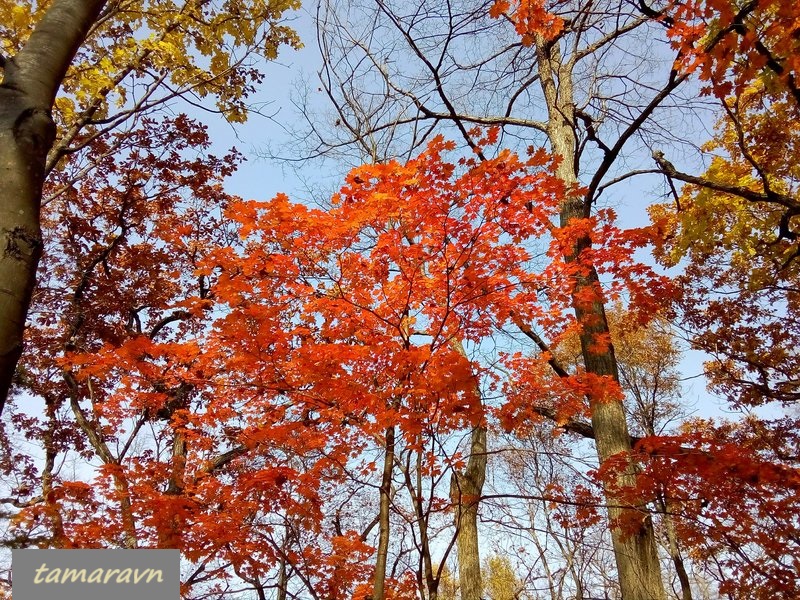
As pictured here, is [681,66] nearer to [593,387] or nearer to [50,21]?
[593,387]

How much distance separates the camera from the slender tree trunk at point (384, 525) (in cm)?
426

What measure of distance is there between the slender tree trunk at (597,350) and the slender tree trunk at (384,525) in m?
1.90

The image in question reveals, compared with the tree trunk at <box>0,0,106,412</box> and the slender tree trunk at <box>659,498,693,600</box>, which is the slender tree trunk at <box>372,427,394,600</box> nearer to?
the tree trunk at <box>0,0,106,412</box>

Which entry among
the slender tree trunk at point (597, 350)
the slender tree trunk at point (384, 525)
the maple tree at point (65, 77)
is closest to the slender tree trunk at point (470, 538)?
the slender tree trunk at point (597, 350)

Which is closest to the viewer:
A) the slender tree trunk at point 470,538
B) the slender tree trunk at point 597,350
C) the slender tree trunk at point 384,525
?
the slender tree trunk at point 384,525

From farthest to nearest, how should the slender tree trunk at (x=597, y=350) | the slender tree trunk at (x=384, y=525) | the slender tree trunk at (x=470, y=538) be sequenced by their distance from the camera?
the slender tree trunk at (x=470, y=538) → the slender tree trunk at (x=597, y=350) → the slender tree trunk at (x=384, y=525)

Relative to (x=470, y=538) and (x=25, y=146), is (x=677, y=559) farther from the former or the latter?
(x=25, y=146)

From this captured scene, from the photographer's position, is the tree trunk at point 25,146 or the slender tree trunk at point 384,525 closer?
the tree trunk at point 25,146

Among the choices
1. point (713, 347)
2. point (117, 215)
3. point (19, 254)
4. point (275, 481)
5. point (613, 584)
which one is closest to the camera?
point (19, 254)

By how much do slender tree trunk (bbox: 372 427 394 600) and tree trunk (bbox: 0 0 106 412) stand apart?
11.8 feet

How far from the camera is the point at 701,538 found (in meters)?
6.16

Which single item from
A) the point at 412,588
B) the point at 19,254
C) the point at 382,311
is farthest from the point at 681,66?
the point at 412,588

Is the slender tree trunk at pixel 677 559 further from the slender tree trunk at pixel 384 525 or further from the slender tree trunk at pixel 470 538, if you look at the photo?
the slender tree trunk at pixel 384 525

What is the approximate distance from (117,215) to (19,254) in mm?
8028
